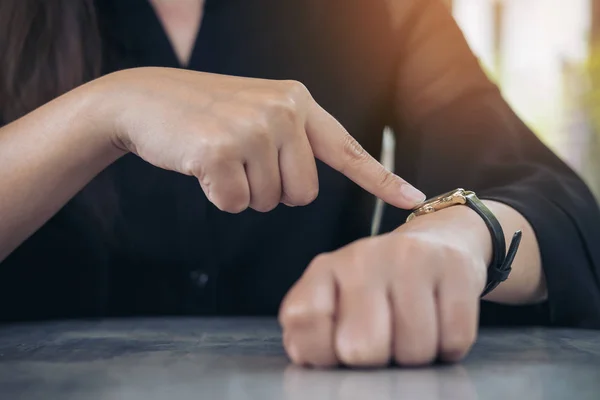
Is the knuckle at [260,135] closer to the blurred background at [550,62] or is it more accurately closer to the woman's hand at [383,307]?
the woman's hand at [383,307]

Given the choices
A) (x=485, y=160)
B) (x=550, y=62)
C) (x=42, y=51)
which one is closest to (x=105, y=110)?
(x=42, y=51)

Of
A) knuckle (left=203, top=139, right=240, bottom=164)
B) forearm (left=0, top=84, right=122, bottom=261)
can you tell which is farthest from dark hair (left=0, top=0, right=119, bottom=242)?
knuckle (left=203, top=139, right=240, bottom=164)

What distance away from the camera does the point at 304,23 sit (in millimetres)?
926

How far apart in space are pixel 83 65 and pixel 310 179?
0.46 meters

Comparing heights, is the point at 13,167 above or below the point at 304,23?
below

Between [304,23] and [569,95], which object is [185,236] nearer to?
[304,23]

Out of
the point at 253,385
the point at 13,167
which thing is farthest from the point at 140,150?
the point at 253,385

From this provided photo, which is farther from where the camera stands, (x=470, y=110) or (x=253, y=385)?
(x=470, y=110)

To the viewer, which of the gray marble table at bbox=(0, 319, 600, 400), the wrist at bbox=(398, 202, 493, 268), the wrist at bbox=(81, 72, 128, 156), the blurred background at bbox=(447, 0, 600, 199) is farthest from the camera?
the blurred background at bbox=(447, 0, 600, 199)

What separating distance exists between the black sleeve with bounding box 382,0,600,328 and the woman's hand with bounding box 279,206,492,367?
0.65 feet

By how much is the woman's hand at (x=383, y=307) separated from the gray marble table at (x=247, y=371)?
1 centimetres

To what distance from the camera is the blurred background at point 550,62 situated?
2.29 m

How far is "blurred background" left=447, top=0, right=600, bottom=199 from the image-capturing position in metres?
2.29

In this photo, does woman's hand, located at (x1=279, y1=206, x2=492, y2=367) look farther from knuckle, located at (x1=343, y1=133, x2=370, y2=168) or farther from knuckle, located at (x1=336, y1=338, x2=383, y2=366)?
knuckle, located at (x1=343, y1=133, x2=370, y2=168)
